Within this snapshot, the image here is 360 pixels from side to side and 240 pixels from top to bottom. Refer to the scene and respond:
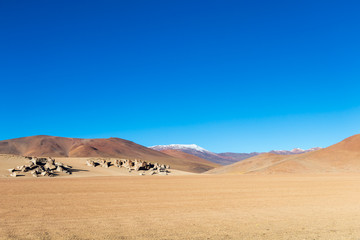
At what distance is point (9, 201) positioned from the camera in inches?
525

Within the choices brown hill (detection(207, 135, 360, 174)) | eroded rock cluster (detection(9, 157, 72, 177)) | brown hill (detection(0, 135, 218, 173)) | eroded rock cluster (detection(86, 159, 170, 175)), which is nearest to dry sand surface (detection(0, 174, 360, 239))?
eroded rock cluster (detection(9, 157, 72, 177))

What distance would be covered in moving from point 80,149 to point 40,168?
3759 inches

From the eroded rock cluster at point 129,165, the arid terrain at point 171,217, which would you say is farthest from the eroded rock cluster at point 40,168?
the arid terrain at point 171,217

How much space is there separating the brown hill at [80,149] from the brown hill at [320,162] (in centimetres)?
4144

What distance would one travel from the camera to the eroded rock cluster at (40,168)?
27.6 metres

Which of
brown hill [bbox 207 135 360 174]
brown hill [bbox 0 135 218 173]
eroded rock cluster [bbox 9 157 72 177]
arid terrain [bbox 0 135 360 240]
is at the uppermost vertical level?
brown hill [bbox 0 135 218 173]

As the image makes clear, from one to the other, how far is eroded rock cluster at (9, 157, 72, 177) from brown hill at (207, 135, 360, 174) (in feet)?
109

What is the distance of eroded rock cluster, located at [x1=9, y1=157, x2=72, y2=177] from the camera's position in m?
27.6

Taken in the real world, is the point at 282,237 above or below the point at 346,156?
below

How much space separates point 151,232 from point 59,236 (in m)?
2.37

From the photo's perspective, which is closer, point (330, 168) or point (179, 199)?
point (179, 199)

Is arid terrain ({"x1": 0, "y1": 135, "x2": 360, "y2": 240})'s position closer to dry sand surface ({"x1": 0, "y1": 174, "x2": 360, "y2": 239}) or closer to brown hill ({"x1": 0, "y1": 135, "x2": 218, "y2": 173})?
dry sand surface ({"x1": 0, "y1": 174, "x2": 360, "y2": 239})

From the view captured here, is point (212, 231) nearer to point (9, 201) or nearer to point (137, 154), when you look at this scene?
point (9, 201)

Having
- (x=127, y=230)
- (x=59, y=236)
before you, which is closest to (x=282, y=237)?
(x=127, y=230)
